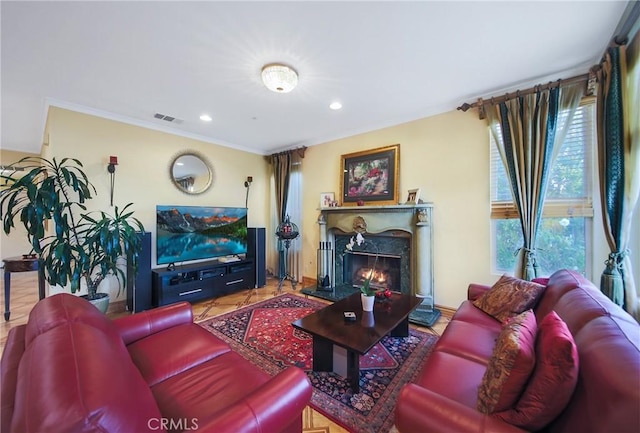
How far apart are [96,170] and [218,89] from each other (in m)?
1.94

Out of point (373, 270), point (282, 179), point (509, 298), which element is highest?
point (282, 179)

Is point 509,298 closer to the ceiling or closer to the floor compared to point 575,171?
closer to the floor

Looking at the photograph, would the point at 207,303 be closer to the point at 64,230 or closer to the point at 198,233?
the point at 198,233

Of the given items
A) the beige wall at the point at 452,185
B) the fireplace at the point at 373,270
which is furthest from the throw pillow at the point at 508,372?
the fireplace at the point at 373,270

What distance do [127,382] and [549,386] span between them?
1438 millimetres

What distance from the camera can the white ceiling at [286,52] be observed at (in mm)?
1671

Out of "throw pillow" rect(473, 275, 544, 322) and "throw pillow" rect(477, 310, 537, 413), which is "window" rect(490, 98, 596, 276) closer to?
"throw pillow" rect(473, 275, 544, 322)

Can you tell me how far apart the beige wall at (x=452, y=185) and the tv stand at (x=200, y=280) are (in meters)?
2.77

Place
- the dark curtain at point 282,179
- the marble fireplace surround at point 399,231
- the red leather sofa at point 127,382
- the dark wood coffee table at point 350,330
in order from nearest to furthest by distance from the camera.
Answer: the red leather sofa at point 127,382
the dark wood coffee table at point 350,330
the marble fireplace surround at point 399,231
the dark curtain at point 282,179

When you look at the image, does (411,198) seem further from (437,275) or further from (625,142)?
(625,142)

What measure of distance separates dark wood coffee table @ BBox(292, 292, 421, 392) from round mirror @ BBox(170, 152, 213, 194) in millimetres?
3022

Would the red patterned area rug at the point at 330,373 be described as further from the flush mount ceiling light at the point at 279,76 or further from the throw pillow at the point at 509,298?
the flush mount ceiling light at the point at 279,76

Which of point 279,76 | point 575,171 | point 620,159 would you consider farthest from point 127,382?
point 575,171

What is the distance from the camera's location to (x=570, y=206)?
95.9 inches
